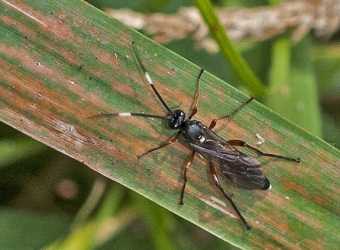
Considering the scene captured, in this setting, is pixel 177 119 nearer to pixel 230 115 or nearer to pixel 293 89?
pixel 230 115

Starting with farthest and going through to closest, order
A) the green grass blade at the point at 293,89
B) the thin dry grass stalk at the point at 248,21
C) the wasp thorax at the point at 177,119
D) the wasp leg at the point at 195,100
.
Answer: the green grass blade at the point at 293,89 → the thin dry grass stalk at the point at 248,21 → the wasp thorax at the point at 177,119 → the wasp leg at the point at 195,100

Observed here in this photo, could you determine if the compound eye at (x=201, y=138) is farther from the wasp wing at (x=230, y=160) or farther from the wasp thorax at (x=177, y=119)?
the wasp thorax at (x=177, y=119)

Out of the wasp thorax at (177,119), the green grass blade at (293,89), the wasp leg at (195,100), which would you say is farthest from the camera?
the green grass blade at (293,89)

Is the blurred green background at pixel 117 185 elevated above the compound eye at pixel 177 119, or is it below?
below

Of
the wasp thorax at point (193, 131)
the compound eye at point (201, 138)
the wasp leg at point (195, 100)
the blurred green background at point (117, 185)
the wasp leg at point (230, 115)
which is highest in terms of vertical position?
the wasp leg at point (195, 100)

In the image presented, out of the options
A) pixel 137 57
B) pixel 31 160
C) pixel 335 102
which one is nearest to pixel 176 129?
pixel 137 57

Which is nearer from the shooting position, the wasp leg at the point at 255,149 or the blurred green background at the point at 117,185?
the wasp leg at the point at 255,149

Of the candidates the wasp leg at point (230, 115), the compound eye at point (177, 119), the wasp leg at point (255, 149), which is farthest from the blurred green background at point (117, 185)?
the compound eye at point (177, 119)

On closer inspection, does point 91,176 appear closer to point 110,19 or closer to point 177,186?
point 177,186
